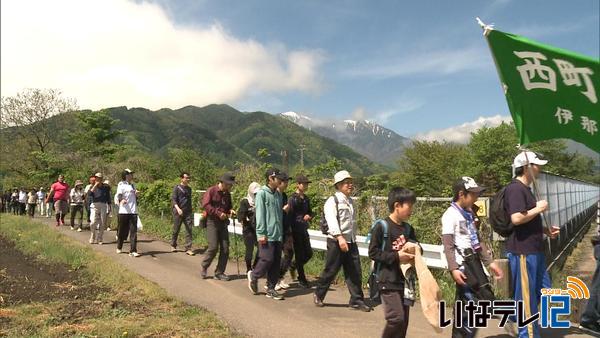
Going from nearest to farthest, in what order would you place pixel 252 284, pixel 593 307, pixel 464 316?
pixel 464 316 → pixel 593 307 → pixel 252 284

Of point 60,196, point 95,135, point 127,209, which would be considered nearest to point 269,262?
point 127,209

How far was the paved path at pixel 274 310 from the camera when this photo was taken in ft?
17.5

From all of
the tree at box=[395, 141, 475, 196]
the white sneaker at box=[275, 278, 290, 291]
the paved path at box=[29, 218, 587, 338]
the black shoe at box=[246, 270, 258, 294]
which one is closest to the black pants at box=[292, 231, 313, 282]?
the white sneaker at box=[275, 278, 290, 291]

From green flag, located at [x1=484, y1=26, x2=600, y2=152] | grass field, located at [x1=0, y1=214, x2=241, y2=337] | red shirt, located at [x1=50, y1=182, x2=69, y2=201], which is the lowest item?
grass field, located at [x1=0, y1=214, x2=241, y2=337]

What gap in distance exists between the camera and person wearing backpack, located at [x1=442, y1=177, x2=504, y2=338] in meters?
4.36

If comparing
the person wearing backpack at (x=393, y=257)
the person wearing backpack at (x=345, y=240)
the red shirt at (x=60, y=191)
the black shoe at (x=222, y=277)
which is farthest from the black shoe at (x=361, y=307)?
the red shirt at (x=60, y=191)

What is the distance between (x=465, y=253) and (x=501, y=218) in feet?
Answer: 1.66

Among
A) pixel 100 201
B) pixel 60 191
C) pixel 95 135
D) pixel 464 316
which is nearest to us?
pixel 464 316

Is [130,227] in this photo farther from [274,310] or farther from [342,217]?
[342,217]

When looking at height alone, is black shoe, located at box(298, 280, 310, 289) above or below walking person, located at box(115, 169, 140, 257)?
below

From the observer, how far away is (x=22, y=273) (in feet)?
28.5

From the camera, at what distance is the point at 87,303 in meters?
6.43

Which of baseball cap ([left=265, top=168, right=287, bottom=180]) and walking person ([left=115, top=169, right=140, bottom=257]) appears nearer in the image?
baseball cap ([left=265, top=168, right=287, bottom=180])

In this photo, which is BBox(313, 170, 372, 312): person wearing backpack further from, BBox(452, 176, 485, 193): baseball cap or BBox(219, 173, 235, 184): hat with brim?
BBox(219, 173, 235, 184): hat with brim
